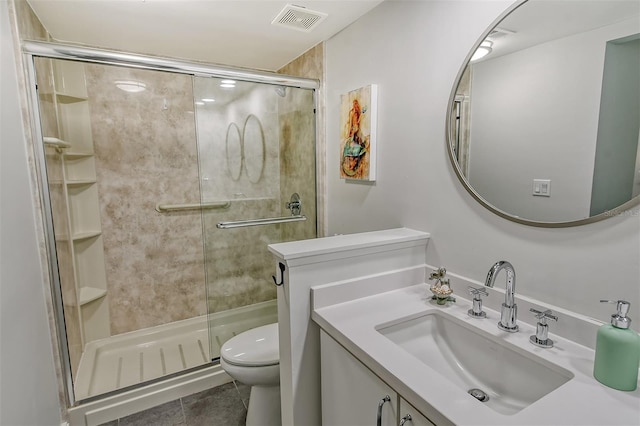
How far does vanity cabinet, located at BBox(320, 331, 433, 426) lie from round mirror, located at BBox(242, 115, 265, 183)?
125 centimetres

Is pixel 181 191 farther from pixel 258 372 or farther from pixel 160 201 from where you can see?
pixel 258 372

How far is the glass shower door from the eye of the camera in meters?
2.00

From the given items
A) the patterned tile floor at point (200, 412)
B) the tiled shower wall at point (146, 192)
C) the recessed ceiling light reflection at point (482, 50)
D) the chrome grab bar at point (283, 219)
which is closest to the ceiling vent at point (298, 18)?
the recessed ceiling light reflection at point (482, 50)

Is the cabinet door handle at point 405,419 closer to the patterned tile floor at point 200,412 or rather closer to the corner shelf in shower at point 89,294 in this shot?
the patterned tile floor at point 200,412

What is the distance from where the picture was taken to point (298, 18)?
184 centimetres

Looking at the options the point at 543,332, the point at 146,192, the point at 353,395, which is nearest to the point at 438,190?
the point at 543,332

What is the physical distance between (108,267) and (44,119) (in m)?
1.24

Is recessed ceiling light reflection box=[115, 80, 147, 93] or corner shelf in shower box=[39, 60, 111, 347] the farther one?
recessed ceiling light reflection box=[115, 80, 147, 93]

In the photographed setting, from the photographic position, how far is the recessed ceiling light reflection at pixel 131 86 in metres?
2.42

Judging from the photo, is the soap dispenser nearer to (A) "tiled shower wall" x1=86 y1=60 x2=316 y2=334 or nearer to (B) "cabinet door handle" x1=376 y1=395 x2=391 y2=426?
(B) "cabinet door handle" x1=376 y1=395 x2=391 y2=426

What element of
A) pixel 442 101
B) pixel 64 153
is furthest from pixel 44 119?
pixel 442 101

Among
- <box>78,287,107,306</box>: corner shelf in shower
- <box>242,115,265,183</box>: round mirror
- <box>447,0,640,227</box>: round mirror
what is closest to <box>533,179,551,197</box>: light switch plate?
<box>447,0,640,227</box>: round mirror

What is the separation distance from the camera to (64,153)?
215 cm

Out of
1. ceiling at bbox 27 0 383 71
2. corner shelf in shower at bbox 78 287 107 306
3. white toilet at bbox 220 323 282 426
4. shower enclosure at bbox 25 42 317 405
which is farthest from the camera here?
corner shelf in shower at bbox 78 287 107 306
